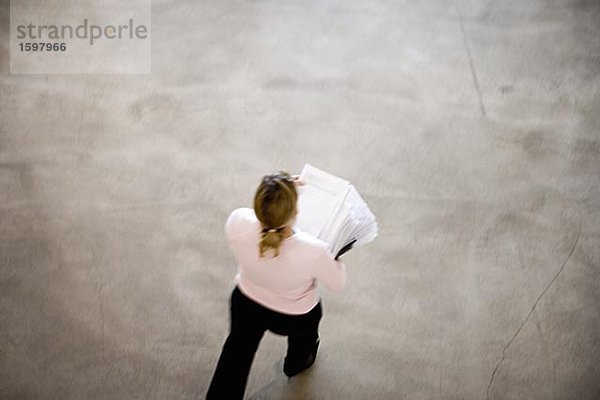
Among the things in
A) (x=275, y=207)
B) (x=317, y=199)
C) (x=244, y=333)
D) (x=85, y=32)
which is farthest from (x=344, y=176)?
(x=85, y=32)

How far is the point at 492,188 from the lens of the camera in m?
Result: 2.83

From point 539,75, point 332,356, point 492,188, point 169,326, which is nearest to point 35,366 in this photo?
point 169,326

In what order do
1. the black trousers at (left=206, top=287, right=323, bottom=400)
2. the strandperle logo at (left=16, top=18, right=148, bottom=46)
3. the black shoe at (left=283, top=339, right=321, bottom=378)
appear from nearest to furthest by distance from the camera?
the black trousers at (left=206, top=287, right=323, bottom=400), the black shoe at (left=283, top=339, right=321, bottom=378), the strandperle logo at (left=16, top=18, right=148, bottom=46)

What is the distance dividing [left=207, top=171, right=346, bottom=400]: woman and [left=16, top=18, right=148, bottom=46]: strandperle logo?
61.2 inches

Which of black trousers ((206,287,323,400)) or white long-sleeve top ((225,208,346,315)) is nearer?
white long-sleeve top ((225,208,346,315))

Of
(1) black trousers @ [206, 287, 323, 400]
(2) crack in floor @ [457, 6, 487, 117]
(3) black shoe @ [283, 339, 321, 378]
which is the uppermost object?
(2) crack in floor @ [457, 6, 487, 117]

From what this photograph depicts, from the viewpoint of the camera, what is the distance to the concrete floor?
2424 millimetres

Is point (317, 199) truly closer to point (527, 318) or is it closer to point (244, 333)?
point (244, 333)

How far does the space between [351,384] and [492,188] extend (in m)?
0.90

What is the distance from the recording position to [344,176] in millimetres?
2855

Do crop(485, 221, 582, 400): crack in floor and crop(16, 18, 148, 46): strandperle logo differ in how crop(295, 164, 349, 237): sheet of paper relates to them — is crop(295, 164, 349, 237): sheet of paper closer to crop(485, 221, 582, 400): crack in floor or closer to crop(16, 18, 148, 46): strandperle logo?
crop(485, 221, 582, 400): crack in floor

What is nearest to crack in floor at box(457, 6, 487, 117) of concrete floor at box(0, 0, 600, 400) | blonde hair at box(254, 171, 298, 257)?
concrete floor at box(0, 0, 600, 400)

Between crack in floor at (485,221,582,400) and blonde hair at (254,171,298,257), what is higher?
blonde hair at (254,171,298,257)

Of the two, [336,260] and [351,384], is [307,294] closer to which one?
[336,260]
